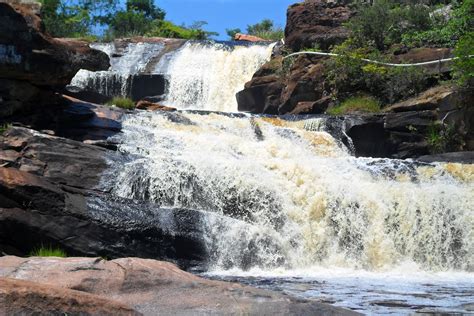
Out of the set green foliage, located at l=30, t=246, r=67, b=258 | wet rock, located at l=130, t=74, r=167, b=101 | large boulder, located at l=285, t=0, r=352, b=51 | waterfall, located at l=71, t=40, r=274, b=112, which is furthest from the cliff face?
green foliage, located at l=30, t=246, r=67, b=258

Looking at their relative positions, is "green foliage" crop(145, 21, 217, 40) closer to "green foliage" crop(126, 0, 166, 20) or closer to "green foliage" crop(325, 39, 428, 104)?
"green foliage" crop(126, 0, 166, 20)

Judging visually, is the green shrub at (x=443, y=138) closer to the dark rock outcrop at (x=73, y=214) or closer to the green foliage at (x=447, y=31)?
the green foliage at (x=447, y=31)

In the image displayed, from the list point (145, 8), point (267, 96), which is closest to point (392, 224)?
point (267, 96)

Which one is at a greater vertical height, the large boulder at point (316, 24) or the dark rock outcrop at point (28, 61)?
the large boulder at point (316, 24)

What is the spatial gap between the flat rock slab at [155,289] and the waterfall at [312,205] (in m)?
7.21

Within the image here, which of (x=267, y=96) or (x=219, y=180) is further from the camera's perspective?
(x=267, y=96)

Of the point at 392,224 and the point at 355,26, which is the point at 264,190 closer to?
the point at 392,224

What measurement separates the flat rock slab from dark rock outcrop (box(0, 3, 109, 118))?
423 inches

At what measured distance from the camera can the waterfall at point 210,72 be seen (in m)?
31.3

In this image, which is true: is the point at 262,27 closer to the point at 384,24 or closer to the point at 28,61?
the point at 384,24

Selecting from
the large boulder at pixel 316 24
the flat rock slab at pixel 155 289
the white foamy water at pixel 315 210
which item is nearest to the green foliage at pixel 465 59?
the white foamy water at pixel 315 210

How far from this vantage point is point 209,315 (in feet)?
21.1

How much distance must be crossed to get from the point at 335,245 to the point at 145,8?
185 feet

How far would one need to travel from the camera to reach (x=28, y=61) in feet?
56.5
